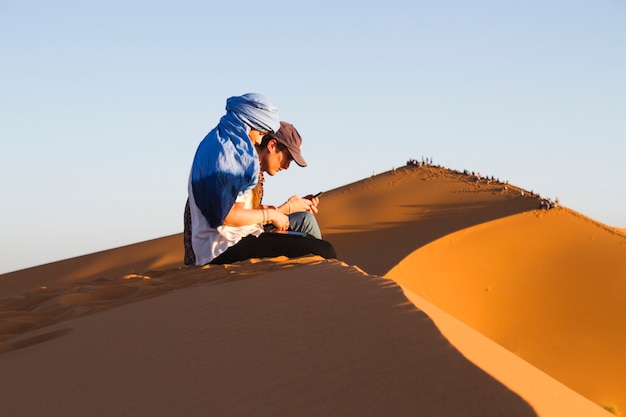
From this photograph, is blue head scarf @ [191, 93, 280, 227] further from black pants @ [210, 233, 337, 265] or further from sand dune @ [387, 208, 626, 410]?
sand dune @ [387, 208, 626, 410]

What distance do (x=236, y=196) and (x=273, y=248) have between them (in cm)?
72

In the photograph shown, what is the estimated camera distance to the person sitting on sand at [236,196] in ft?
18.6

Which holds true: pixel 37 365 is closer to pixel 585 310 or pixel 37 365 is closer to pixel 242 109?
pixel 242 109

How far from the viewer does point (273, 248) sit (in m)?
6.25

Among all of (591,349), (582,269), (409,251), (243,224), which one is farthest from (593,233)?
(243,224)

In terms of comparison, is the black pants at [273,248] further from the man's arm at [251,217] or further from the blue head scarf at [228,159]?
the blue head scarf at [228,159]

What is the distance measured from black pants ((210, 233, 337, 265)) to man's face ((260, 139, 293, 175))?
0.58 meters

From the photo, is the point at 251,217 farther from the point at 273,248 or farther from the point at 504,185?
the point at 504,185

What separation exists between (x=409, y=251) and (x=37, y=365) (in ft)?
37.3

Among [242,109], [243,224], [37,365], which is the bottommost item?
[37,365]

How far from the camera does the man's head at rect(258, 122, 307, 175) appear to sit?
6.15 metres

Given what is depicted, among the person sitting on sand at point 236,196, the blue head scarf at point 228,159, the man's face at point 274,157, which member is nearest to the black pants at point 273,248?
the person sitting on sand at point 236,196

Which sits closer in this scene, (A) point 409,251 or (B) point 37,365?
(B) point 37,365

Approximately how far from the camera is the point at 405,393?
2.89m
